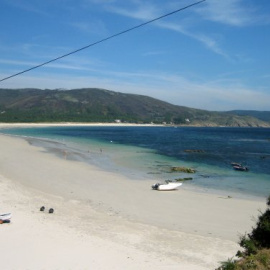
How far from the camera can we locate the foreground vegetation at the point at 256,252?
723cm

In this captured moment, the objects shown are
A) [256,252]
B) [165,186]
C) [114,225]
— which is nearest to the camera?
[256,252]

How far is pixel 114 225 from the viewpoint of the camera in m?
16.2

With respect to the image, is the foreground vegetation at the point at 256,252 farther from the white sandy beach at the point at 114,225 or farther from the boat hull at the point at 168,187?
the boat hull at the point at 168,187

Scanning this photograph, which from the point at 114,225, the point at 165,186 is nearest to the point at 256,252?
the point at 114,225

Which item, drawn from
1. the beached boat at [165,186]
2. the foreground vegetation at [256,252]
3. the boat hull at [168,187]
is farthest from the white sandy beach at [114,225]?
the foreground vegetation at [256,252]

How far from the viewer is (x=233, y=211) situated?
803 inches

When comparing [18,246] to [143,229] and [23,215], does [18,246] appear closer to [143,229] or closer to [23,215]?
[23,215]

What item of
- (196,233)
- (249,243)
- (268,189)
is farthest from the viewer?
(268,189)

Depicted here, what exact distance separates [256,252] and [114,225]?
9.07 m

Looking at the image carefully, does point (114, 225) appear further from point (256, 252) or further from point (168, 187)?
point (168, 187)

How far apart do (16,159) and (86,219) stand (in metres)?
25.4

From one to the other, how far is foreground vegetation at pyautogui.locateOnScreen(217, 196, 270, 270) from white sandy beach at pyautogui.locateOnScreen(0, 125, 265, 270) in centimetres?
354

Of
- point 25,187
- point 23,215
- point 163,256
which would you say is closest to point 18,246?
point 23,215

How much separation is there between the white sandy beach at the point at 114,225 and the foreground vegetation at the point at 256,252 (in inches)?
140
